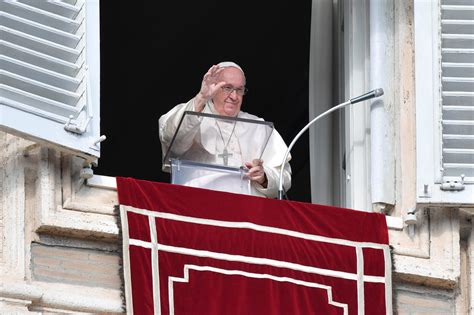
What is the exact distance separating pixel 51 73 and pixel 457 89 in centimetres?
179

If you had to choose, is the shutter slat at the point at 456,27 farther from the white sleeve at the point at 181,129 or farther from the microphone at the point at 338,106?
the white sleeve at the point at 181,129

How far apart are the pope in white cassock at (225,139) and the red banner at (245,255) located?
1.02 ft

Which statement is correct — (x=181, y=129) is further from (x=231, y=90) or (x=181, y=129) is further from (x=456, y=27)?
(x=456, y=27)

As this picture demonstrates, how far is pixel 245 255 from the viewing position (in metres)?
14.4

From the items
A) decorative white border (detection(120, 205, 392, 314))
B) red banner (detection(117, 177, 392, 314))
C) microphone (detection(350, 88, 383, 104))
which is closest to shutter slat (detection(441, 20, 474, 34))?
microphone (detection(350, 88, 383, 104))

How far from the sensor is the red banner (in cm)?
1413

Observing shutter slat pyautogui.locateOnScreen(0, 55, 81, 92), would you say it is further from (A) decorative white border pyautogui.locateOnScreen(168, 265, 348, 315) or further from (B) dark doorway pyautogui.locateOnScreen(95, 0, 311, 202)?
(B) dark doorway pyautogui.locateOnScreen(95, 0, 311, 202)

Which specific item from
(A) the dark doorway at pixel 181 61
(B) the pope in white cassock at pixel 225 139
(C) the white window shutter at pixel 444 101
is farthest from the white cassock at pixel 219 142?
(A) the dark doorway at pixel 181 61

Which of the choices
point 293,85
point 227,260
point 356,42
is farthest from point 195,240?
point 293,85

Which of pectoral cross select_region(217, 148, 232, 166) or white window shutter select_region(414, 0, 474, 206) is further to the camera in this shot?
pectoral cross select_region(217, 148, 232, 166)

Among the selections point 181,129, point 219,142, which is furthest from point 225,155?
point 181,129

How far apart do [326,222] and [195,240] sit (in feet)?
2.05

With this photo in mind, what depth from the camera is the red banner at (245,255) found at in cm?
1413

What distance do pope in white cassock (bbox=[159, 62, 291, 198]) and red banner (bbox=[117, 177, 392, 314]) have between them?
0.31 m
